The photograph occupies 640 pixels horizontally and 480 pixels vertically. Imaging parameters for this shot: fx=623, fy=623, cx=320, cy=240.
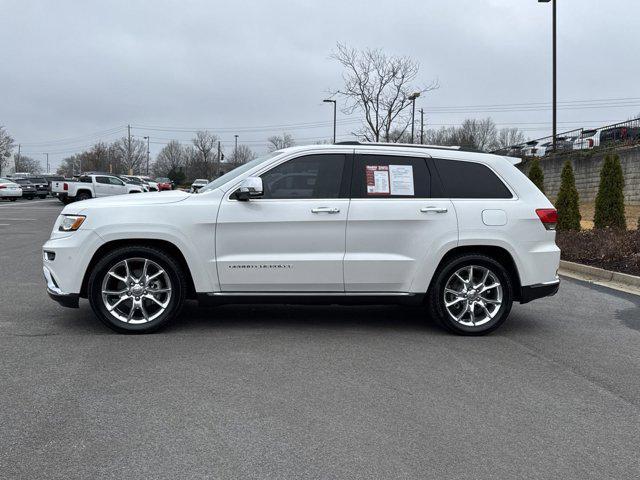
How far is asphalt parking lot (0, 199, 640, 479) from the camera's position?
3.36 metres

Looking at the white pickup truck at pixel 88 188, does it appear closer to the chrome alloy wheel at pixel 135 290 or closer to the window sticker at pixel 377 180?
the chrome alloy wheel at pixel 135 290

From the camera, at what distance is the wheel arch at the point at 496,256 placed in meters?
6.22

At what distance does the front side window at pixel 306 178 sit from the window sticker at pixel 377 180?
0.28 m

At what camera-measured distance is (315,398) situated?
4305 mm

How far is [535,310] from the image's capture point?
301 inches

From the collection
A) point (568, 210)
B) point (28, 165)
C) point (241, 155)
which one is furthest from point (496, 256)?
point (28, 165)

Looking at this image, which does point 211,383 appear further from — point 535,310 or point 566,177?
point 566,177

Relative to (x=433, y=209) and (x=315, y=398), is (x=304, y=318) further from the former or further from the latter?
(x=315, y=398)

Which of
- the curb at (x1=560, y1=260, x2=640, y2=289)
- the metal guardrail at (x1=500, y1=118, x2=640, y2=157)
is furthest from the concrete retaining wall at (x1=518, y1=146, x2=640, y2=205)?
the curb at (x1=560, y1=260, x2=640, y2=289)

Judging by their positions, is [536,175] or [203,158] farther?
[203,158]

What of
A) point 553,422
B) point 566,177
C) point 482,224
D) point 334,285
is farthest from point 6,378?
point 566,177

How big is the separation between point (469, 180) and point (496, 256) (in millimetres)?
824

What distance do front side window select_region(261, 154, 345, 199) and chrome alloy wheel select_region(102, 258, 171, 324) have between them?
1.31 meters

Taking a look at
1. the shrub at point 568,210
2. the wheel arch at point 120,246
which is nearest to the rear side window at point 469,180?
the wheel arch at point 120,246
